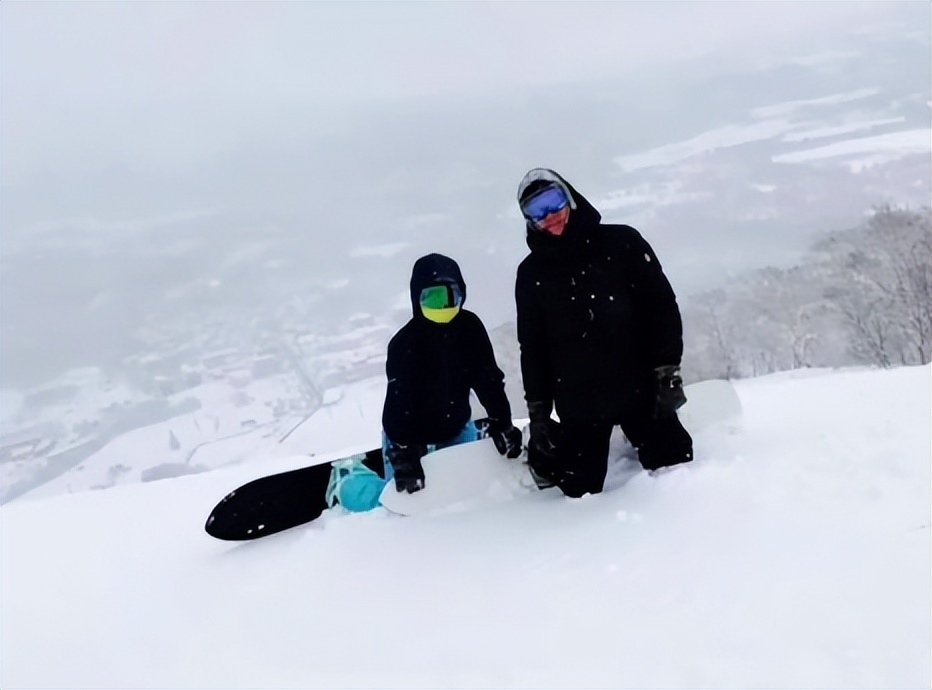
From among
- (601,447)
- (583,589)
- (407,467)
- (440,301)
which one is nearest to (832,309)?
(601,447)

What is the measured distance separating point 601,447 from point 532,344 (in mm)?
557

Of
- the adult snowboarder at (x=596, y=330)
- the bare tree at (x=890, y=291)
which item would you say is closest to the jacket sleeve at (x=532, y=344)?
the adult snowboarder at (x=596, y=330)

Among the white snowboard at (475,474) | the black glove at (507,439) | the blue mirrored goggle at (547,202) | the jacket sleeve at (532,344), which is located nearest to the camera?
the blue mirrored goggle at (547,202)

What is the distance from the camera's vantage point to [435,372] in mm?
3506

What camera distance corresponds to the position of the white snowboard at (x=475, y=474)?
3.35 meters

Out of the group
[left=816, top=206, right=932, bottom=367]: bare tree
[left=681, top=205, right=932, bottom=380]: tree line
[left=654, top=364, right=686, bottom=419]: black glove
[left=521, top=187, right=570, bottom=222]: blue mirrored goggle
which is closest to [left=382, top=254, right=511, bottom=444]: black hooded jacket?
[left=521, top=187, right=570, bottom=222]: blue mirrored goggle

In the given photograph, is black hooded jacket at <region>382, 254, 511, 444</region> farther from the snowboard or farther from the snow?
the snow

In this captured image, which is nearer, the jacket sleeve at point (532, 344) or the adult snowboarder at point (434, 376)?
the jacket sleeve at point (532, 344)

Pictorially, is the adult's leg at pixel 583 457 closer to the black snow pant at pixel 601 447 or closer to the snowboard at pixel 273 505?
the black snow pant at pixel 601 447

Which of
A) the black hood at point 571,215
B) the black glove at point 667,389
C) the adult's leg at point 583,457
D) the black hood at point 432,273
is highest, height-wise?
the black hood at point 571,215

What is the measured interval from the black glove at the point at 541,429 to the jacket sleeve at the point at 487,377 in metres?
0.25

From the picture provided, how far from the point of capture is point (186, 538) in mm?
3951

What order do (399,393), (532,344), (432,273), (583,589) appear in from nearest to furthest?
(583,589)
(532,344)
(432,273)
(399,393)

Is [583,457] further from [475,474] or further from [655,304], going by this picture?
[655,304]
